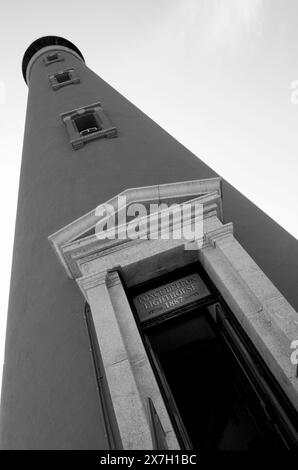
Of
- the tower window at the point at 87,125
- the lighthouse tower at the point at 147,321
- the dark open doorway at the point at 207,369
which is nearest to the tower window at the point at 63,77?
the tower window at the point at 87,125

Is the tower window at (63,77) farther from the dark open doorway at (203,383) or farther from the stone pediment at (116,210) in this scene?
the dark open doorway at (203,383)

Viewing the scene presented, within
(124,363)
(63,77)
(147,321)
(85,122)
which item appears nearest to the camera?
(124,363)

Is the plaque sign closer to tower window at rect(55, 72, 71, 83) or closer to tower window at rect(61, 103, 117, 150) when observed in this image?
tower window at rect(61, 103, 117, 150)

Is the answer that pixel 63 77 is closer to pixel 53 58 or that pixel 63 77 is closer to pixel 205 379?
pixel 53 58

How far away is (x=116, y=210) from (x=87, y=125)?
18.5ft

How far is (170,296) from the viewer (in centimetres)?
629

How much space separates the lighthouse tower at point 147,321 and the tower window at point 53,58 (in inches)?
384

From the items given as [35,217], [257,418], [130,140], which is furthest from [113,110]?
[257,418]

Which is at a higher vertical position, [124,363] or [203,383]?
[203,383]

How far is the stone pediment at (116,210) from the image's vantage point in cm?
636

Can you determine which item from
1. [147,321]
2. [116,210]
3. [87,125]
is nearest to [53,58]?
[87,125]

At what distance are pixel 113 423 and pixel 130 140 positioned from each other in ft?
20.9

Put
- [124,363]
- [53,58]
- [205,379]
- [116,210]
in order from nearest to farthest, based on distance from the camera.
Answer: [124,363]
[116,210]
[205,379]
[53,58]
